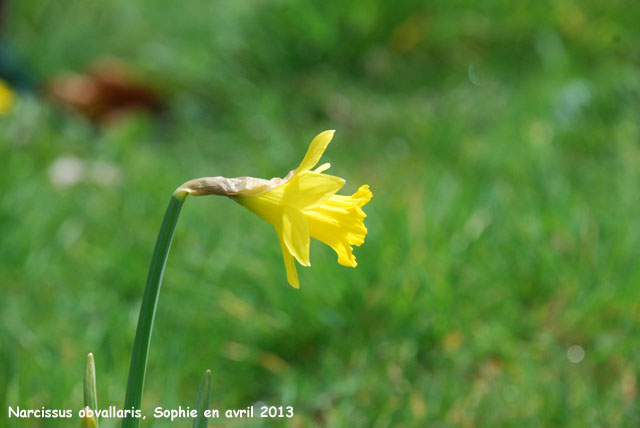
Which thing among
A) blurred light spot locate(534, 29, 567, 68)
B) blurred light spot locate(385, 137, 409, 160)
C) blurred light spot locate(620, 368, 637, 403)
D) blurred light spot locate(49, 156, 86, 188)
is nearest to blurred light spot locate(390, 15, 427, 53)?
blurred light spot locate(534, 29, 567, 68)

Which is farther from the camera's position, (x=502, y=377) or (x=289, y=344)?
(x=289, y=344)

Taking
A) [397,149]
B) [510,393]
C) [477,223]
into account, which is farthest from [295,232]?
[397,149]

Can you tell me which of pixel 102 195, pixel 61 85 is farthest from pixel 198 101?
pixel 102 195

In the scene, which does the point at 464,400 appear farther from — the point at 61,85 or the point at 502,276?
the point at 61,85

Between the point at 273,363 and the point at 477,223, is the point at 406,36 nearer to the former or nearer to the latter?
the point at 477,223

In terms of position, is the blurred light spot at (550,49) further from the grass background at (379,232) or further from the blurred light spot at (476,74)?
the blurred light spot at (476,74)

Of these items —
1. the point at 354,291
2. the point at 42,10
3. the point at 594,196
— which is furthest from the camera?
the point at 42,10

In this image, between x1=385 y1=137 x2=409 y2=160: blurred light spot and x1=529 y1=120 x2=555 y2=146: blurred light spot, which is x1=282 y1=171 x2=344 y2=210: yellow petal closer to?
x1=529 y1=120 x2=555 y2=146: blurred light spot

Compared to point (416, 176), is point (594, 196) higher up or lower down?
lower down
